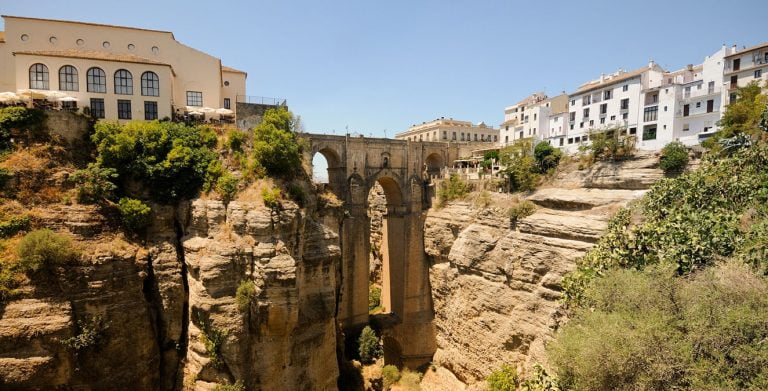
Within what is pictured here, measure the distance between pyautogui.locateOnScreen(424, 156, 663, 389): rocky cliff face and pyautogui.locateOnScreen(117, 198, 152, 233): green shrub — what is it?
65.5 feet

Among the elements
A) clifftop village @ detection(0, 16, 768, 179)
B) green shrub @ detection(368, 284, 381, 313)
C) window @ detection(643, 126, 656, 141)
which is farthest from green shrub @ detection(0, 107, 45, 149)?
window @ detection(643, 126, 656, 141)

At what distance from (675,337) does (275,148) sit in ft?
56.1

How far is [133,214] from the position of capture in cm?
1772

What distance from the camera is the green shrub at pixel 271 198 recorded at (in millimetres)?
17719

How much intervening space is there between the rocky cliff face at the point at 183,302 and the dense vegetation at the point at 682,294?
11.8 m

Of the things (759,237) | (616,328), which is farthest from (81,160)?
(759,237)

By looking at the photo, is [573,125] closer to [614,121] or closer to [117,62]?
[614,121]

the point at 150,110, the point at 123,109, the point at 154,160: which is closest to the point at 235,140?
the point at 154,160

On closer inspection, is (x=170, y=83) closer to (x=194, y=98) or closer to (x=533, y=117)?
(x=194, y=98)

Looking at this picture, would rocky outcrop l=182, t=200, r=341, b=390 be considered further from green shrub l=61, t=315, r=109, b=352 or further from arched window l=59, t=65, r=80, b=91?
arched window l=59, t=65, r=80, b=91

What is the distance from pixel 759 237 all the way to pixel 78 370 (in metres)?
24.5

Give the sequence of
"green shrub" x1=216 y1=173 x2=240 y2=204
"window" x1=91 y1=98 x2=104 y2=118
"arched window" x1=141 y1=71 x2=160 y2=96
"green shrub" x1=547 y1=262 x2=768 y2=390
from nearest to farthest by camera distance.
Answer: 1. "green shrub" x1=547 y1=262 x2=768 y2=390
2. "green shrub" x1=216 y1=173 x2=240 y2=204
3. "window" x1=91 y1=98 x2=104 y2=118
4. "arched window" x1=141 y1=71 x2=160 y2=96

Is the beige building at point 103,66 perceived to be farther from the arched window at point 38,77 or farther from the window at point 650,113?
the window at point 650,113

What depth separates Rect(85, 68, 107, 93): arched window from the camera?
72.9 feet
